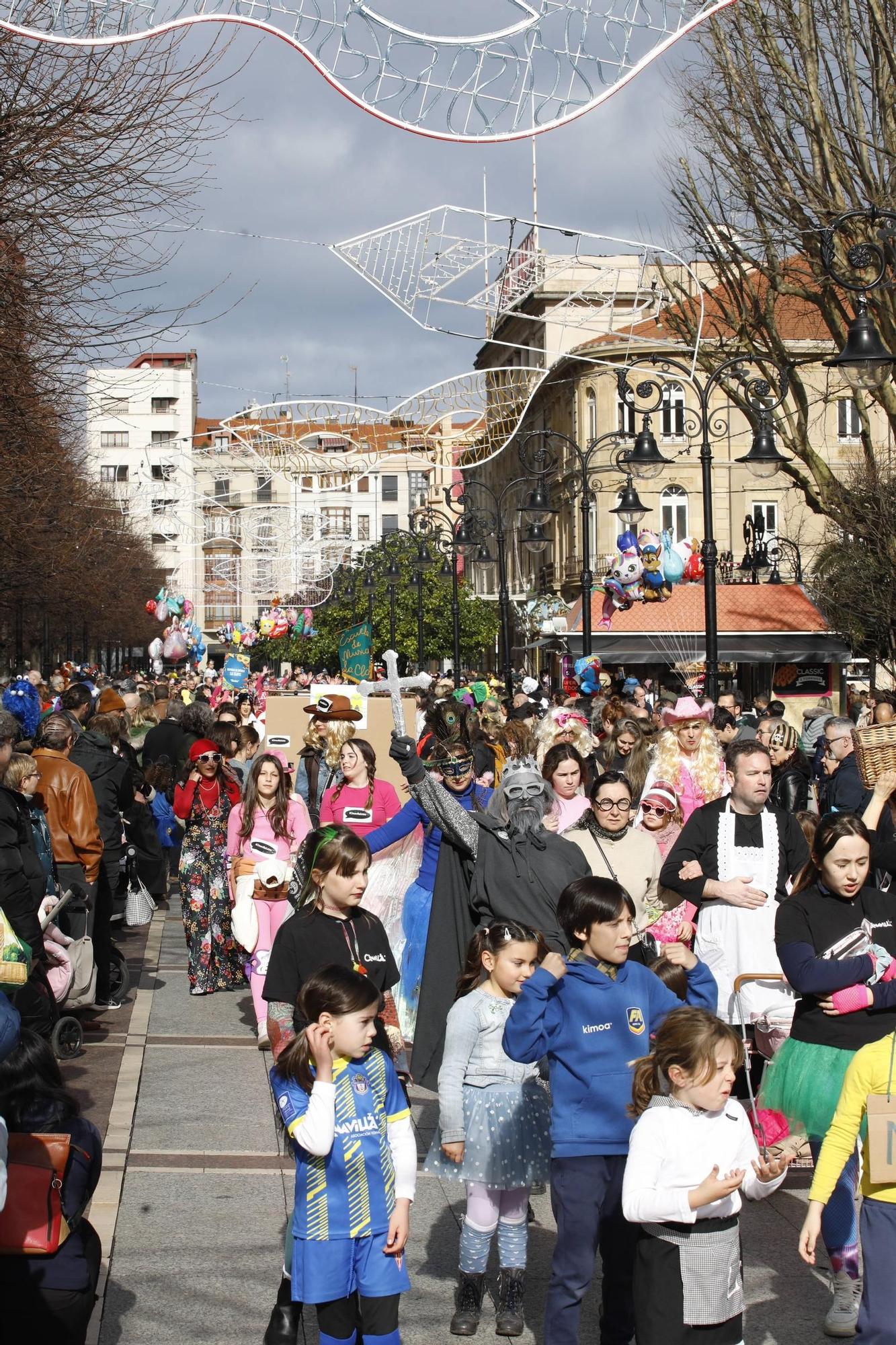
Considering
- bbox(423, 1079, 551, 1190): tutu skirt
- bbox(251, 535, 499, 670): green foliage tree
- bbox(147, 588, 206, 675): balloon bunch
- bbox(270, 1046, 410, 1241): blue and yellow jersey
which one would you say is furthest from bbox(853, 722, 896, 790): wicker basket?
bbox(251, 535, 499, 670): green foliage tree

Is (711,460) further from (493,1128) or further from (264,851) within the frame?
(493,1128)

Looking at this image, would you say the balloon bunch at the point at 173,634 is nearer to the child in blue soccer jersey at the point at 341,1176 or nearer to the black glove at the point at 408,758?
the black glove at the point at 408,758

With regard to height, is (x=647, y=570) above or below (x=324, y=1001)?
above

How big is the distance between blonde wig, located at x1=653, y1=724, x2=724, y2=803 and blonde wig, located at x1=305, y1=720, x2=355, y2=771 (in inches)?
109

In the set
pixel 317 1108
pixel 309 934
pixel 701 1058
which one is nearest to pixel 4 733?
pixel 309 934

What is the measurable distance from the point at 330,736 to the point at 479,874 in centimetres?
515

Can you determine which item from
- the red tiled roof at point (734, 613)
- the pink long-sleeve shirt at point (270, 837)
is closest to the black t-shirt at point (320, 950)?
the pink long-sleeve shirt at point (270, 837)

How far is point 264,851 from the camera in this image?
8977mm

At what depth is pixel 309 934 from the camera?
5262 mm

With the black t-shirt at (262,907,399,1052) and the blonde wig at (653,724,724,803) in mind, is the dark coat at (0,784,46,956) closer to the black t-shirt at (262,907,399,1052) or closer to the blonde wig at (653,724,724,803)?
the black t-shirt at (262,907,399,1052)

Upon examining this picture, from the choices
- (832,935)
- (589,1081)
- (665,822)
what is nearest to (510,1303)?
(589,1081)

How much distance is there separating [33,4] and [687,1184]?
4.17 meters

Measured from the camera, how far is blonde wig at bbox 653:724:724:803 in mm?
8805

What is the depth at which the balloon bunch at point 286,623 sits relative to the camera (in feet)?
179
